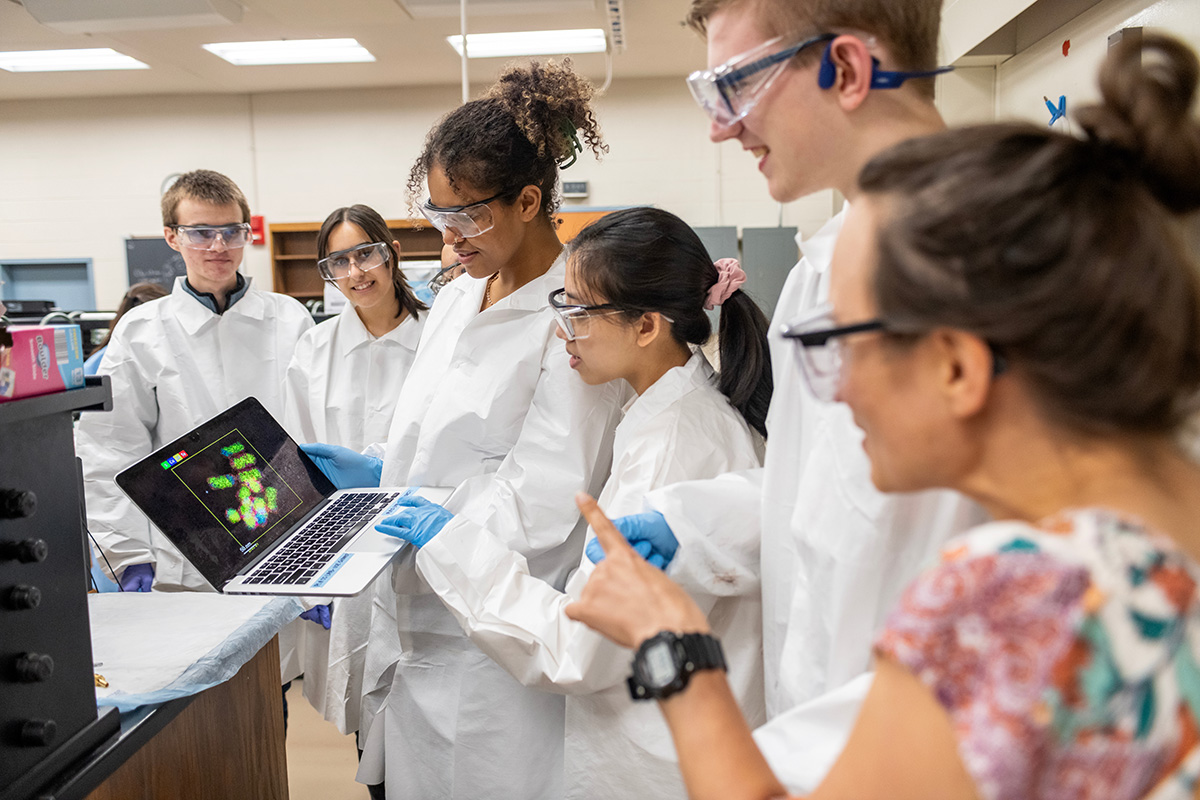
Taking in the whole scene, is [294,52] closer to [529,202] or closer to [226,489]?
[529,202]

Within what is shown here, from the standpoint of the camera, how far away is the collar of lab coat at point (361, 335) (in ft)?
8.29

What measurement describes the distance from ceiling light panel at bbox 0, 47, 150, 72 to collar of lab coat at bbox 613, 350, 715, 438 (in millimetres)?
5800

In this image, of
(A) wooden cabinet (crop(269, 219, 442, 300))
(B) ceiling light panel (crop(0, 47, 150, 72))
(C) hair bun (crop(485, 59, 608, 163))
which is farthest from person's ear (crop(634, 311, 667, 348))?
(B) ceiling light panel (crop(0, 47, 150, 72))

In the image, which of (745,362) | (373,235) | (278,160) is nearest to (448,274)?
(373,235)

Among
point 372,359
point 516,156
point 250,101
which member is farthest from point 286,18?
point 516,156

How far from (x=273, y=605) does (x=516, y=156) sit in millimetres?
948

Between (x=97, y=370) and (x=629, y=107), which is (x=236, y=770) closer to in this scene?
(x=97, y=370)

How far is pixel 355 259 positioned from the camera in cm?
247

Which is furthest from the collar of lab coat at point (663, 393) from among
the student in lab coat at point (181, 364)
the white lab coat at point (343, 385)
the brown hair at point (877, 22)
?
the student in lab coat at point (181, 364)

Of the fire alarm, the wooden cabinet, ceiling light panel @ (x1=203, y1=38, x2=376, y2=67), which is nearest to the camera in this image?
ceiling light panel @ (x1=203, y1=38, x2=376, y2=67)

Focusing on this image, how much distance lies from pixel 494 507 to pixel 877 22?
0.99 metres

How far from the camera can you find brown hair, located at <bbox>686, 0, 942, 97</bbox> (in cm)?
91

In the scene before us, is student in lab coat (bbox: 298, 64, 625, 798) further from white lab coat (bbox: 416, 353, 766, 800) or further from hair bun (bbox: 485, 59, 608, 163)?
white lab coat (bbox: 416, 353, 766, 800)

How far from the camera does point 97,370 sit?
8.61 feet
